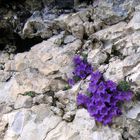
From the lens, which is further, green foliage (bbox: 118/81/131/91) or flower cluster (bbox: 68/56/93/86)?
flower cluster (bbox: 68/56/93/86)

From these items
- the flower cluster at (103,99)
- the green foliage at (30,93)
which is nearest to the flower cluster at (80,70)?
the flower cluster at (103,99)

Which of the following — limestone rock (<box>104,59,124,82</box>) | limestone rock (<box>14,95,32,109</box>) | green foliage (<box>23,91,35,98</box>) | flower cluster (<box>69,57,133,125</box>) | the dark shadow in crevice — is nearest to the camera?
flower cluster (<box>69,57,133,125</box>)

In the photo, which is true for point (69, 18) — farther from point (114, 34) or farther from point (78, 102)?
point (78, 102)

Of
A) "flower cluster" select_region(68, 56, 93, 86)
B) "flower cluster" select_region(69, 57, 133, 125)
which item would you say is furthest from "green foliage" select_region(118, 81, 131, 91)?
"flower cluster" select_region(68, 56, 93, 86)

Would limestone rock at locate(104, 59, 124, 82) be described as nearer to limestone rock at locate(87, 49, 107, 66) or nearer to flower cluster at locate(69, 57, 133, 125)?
flower cluster at locate(69, 57, 133, 125)

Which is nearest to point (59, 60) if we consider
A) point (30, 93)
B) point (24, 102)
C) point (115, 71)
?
point (30, 93)
